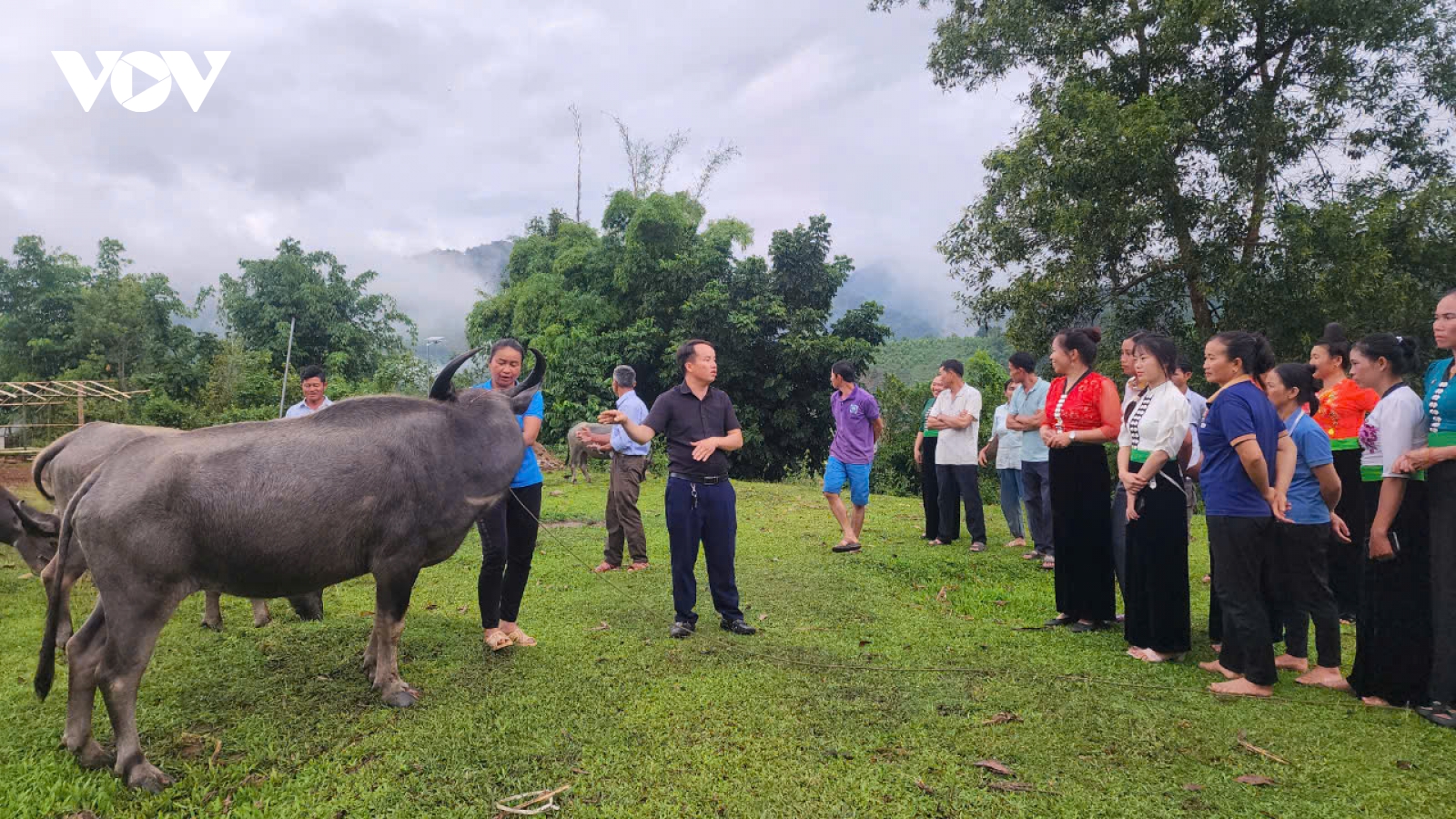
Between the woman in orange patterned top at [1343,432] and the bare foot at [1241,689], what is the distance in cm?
171

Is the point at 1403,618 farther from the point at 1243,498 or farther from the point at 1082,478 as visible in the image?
the point at 1082,478

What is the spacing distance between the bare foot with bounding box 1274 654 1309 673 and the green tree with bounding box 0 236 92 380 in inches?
1570

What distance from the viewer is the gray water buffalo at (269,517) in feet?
A: 11.6

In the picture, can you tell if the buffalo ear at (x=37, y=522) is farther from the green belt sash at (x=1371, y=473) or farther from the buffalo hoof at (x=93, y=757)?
the green belt sash at (x=1371, y=473)

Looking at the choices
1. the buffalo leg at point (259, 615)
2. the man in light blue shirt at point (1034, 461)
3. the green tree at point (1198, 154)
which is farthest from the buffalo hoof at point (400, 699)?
the green tree at point (1198, 154)

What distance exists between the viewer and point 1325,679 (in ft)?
15.1

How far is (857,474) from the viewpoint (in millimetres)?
8609

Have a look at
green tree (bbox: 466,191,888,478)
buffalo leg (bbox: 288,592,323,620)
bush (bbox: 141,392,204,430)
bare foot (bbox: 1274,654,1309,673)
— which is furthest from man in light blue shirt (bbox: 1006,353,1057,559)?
bush (bbox: 141,392,204,430)

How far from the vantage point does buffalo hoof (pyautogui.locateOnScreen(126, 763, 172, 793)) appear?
346 centimetres

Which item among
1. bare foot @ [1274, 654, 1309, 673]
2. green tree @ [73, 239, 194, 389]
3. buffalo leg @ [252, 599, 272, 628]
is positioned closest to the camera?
bare foot @ [1274, 654, 1309, 673]

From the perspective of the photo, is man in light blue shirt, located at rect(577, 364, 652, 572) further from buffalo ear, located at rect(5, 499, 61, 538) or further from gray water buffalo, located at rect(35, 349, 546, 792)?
buffalo ear, located at rect(5, 499, 61, 538)

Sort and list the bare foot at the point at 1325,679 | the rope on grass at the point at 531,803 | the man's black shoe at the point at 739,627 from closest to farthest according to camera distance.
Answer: the rope on grass at the point at 531,803 → the bare foot at the point at 1325,679 → the man's black shoe at the point at 739,627

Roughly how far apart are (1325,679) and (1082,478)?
1.82 m

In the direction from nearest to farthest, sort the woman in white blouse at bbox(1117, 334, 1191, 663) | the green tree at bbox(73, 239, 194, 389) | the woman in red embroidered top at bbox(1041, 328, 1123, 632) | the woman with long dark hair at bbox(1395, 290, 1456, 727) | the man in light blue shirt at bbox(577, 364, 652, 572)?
the woman with long dark hair at bbox(1395, 290, 1456, 727) < the woman in white blouse at bbox(1117, 334, 1191, 663) < the woman in red embroidered top at bbox(1041, 328, 1123, 632) < the man in light blue shirt at bbox(577, 364, 652, 572) < the green tree at bbox(73, 239, 194, 389)
